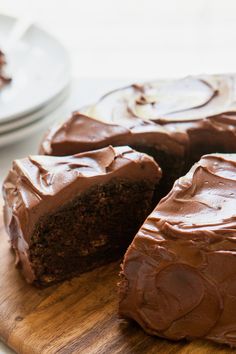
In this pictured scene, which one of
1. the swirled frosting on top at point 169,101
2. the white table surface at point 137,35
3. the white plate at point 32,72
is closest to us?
the swirled frosting on top at point 169,101

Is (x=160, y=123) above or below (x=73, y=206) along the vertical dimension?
above

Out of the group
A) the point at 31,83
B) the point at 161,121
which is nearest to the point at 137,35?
the point at 31,83

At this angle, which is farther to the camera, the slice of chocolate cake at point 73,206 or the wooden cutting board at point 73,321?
the slice of chocolate cake at point 73,206

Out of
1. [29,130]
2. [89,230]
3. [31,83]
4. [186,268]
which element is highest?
[31,83]

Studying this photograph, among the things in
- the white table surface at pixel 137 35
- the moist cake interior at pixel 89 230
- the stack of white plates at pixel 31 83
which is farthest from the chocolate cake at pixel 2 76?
the moist cake interior at pixel 89 230

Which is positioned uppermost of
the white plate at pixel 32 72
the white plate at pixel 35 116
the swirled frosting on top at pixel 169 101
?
the white plate at pixel 32 72

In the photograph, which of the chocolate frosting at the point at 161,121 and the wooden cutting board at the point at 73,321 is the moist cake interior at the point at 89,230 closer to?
the wooden cutting board at the point at 73,321

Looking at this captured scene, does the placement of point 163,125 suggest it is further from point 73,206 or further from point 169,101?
point 73,206

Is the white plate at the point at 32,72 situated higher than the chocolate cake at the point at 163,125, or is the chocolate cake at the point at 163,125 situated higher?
the white plate at the point at 32,72

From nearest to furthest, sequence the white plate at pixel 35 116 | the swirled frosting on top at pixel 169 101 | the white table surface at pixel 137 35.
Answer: the swirled frosting on top at pixel 169 101
the white plate at pixel 35 116
the white table surface at pixel 137 35
